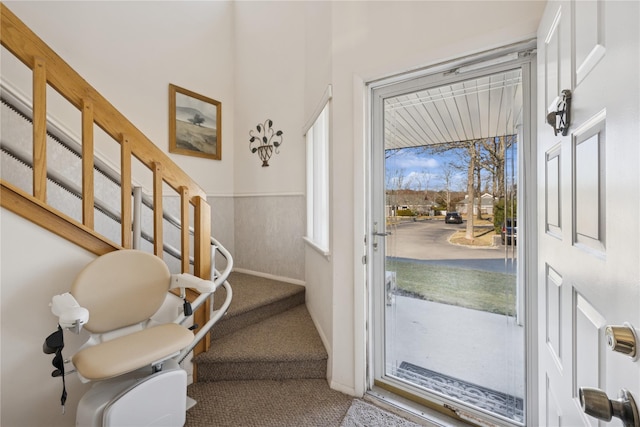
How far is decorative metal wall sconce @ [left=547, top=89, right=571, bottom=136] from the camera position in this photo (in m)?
0.77

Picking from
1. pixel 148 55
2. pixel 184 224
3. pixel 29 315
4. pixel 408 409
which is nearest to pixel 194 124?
pixel 148 55

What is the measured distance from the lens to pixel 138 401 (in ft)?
4.13

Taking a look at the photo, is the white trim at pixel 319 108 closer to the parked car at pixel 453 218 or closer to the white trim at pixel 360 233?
the white trim at pixel 360 233

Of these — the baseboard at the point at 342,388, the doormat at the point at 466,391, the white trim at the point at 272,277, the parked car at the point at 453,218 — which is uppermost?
the parked car at the point at 453,218

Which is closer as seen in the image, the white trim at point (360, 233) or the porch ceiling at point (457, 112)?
the porch ceiling at point (457, 112)

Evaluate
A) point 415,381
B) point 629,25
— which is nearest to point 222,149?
point 415,381

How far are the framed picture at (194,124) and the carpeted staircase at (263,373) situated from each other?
1678 millimetres

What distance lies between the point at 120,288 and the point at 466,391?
191 cm

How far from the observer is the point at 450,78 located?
1529 millimetres

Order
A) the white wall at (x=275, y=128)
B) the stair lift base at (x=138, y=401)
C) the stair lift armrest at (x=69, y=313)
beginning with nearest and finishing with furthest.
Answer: the stair lift armrest at (x=69, y=313), the stair lift base at (x=138, y=401), the white wall at (x=275, y=128)

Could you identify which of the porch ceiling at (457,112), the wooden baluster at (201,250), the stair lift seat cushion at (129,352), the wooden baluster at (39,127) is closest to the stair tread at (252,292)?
the wooden baluster at (201,250)

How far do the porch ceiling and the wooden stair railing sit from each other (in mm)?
1402

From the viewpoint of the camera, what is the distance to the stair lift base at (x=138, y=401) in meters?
1.19

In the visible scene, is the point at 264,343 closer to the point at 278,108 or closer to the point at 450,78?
the point at 450,78
